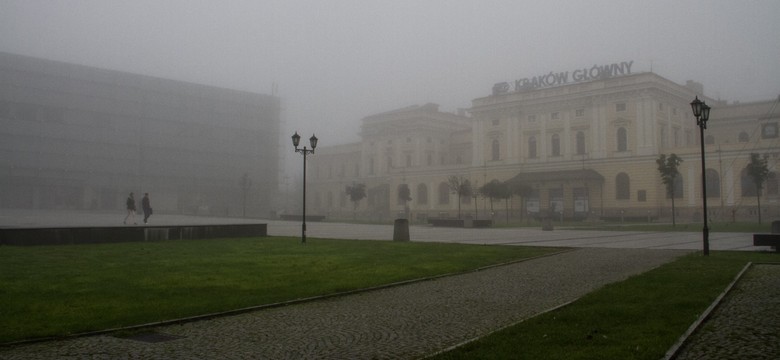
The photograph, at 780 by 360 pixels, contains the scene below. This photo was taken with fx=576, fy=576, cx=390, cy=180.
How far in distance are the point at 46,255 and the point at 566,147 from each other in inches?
2490

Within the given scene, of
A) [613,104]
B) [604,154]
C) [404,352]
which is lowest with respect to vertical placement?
[404,352]

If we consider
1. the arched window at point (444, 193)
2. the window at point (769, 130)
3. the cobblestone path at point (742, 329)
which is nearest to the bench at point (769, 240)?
the cobblestone path at point (742, 329)

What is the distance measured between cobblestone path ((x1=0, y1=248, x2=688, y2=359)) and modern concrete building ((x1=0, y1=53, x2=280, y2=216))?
58185 millimetres

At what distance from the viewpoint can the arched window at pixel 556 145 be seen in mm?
71625

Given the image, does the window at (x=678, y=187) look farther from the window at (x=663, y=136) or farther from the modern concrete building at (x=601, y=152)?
the window at (x=663, y=136)

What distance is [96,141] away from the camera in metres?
76.4

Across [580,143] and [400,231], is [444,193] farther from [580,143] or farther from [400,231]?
[400,231]

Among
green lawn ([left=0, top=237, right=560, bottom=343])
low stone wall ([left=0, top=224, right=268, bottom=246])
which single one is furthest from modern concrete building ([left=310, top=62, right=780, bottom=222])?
green lawn ([left=0, top=237, right=560, bottom=343])

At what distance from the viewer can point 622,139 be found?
2559 inches

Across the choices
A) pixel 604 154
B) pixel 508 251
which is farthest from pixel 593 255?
pixel 604 154

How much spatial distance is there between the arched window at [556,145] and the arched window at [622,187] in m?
9.63

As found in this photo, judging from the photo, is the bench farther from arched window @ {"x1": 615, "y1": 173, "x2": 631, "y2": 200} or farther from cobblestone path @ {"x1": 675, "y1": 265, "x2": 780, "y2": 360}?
arched window @ {"x1": 615, "y1": 173, "x2": 631, "y2": 200}

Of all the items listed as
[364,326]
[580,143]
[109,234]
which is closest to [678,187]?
[580,143]

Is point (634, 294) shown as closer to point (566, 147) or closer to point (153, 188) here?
point (566, 147)
